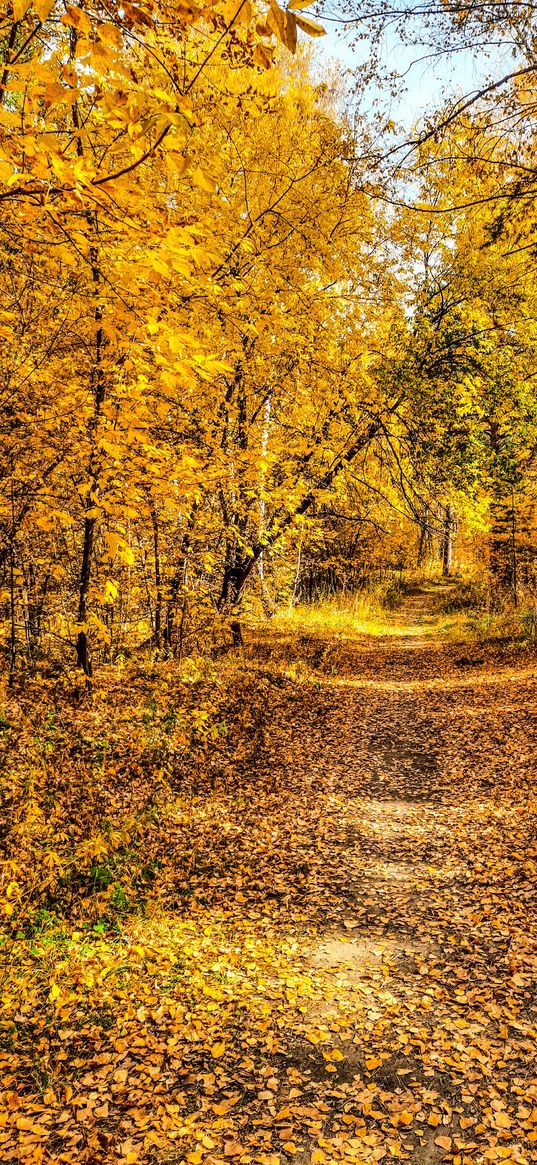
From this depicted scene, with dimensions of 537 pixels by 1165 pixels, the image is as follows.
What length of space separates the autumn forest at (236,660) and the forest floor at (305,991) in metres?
0.03

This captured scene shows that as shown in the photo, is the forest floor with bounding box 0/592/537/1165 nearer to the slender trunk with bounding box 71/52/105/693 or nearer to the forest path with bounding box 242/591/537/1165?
the forest path with bounding box 242/591/537/1165

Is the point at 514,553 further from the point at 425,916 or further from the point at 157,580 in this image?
the point at 425,916

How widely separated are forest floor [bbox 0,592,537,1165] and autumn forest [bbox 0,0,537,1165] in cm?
3

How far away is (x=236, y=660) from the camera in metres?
11.5

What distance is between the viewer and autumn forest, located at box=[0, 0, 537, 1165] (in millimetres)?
3318

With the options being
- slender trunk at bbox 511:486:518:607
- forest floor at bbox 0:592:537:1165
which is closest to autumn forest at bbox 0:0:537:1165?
forest floor at bbox 0:592:537:1165

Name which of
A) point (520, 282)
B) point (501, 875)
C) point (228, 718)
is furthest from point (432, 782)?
point (520, 282)

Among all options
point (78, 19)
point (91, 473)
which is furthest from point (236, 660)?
point (78, 19)

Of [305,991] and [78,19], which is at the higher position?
[78,19]

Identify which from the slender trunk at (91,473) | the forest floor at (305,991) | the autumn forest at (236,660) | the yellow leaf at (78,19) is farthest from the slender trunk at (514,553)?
the yellow leaf at (78,19)

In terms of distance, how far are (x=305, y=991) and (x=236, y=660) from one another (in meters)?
Result: 7.23

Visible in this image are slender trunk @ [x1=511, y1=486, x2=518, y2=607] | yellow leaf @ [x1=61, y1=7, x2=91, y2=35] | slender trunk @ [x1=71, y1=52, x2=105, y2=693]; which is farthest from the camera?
slender trunk @ [x1=511, y1=486, x2=518, y2=607]

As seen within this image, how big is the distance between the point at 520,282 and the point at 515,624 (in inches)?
332

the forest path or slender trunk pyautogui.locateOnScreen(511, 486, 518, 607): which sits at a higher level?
slender trunk pyautogui.locateOnScreen(511, 486, 518, 607)
